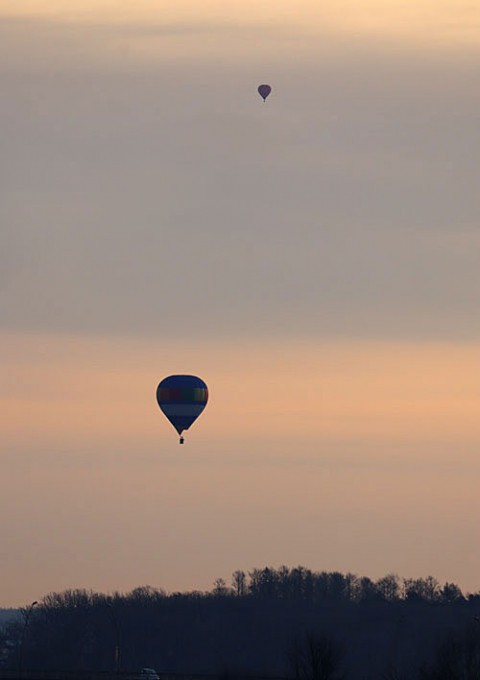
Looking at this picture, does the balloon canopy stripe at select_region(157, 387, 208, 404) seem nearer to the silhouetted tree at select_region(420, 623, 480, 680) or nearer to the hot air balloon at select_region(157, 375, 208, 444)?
the hot air balloon at select_region(157, 375, 208, 444)

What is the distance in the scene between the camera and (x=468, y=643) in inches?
5079

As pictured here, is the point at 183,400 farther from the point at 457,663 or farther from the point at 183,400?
the point at 457,663

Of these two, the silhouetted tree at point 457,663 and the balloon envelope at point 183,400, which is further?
the balloon envelope at point 183,400

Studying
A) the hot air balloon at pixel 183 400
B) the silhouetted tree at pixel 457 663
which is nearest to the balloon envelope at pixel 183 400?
the hot air balloon at pixel 183 400

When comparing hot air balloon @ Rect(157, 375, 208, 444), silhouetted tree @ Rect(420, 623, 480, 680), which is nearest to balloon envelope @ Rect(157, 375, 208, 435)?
hot air balloon @ Rect(157, 375, 208, 444)

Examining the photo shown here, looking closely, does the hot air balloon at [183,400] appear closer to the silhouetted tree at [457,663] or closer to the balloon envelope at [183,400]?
the balloon envelope at [183,400]

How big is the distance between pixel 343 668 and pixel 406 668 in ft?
28.6

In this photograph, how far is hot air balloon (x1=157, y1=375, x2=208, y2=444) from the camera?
5876 inches

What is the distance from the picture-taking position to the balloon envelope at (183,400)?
490 ft

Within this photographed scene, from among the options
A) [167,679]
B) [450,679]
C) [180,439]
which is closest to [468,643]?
[450,679]

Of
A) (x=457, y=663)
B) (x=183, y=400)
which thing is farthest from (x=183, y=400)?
(x=457, y=663)

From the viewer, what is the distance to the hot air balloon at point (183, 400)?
149250 millimetres

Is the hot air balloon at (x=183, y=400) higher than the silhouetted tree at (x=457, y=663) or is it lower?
higher

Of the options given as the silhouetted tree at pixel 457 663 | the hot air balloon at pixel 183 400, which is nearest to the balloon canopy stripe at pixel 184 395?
A: the hot air balloon at pixel 183 400
